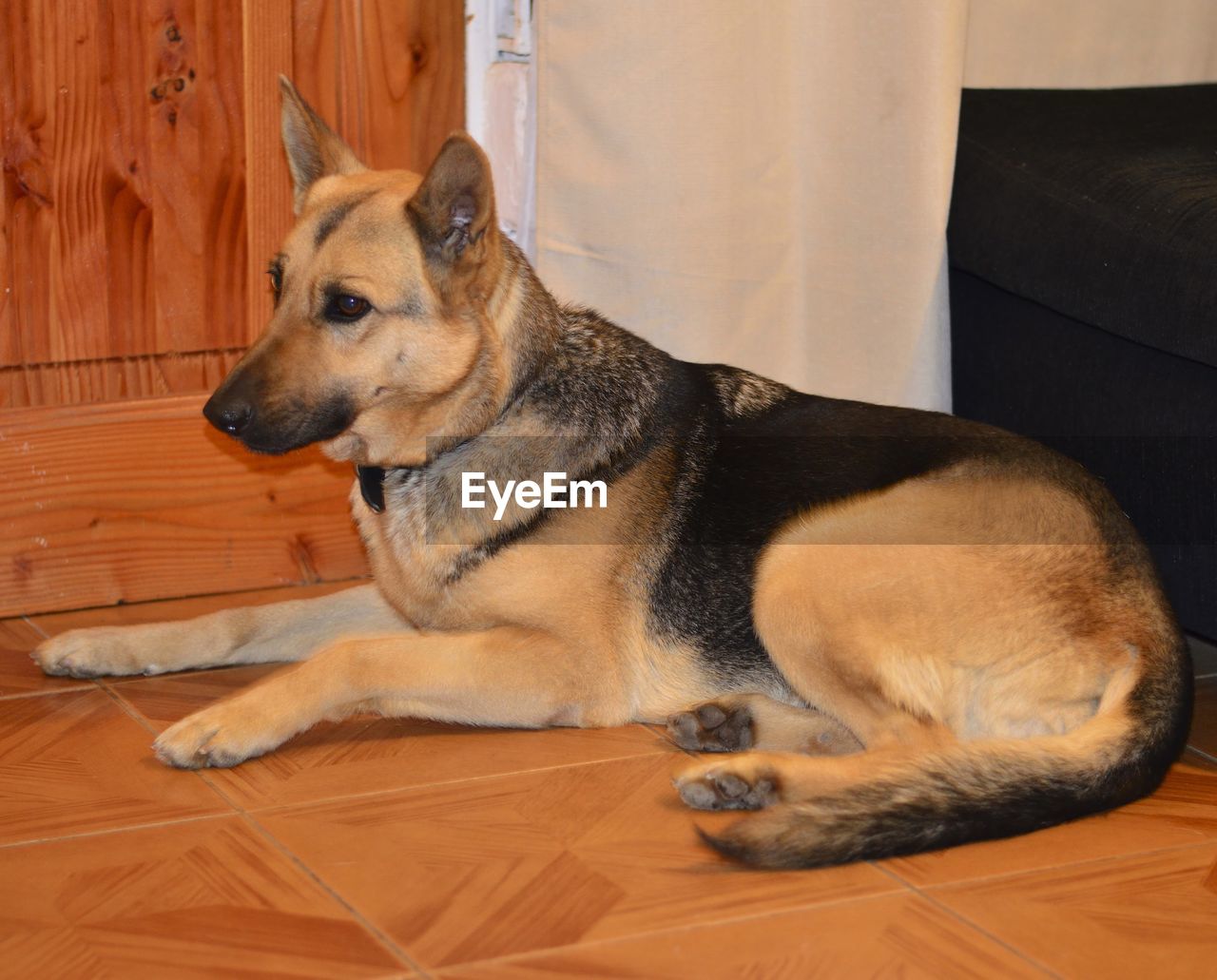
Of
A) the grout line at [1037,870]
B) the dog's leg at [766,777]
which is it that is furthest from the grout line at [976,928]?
the dog's leg at [766,777]

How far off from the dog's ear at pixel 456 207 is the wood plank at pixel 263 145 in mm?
1089

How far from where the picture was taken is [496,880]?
2320 mm

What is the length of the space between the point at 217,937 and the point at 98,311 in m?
2.10

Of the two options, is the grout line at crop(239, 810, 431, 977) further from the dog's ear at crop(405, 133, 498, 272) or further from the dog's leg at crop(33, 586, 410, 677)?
the dog's ear at crop(405, 133, 498, 272)

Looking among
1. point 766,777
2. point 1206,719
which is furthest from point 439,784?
point 1206,719

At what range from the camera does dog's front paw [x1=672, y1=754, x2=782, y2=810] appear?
8.20 feet

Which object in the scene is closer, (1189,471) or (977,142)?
(1189,471)

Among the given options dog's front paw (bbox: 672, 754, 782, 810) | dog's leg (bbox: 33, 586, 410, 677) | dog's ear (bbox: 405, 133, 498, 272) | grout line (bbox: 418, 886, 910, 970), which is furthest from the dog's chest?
grout line (bbox: 418, 886, 910, 970)

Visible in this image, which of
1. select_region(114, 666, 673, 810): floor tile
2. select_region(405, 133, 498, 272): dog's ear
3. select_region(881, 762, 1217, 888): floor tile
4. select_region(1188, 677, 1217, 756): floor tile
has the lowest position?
select_region(1188, 677, 1217, 756): floor tile

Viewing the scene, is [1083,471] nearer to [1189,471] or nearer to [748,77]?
[1189,471]

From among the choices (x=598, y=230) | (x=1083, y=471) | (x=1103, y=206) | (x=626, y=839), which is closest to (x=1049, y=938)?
(x=626, y=839)

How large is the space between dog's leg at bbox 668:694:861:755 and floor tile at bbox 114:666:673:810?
8 cm

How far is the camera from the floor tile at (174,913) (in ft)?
6.68

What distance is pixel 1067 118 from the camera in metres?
3.96
